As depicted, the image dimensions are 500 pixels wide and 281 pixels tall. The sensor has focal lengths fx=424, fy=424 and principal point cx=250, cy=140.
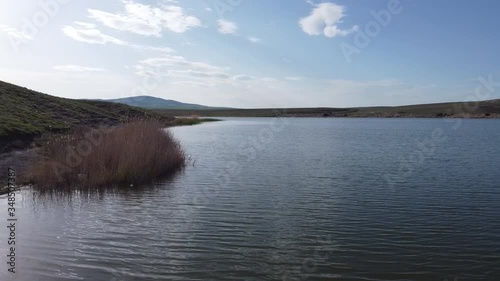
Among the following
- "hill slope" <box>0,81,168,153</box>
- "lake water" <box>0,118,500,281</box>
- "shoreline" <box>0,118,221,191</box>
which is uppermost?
"hill slope" <box>0,81,168,153</box>

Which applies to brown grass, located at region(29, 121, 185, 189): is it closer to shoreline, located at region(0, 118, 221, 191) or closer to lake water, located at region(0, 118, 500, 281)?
shoreline, located at region(0, 118, 221, 191)

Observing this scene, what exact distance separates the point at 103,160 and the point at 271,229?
9478 millimetres

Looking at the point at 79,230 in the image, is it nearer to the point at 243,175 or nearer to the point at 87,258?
the point at 87,258

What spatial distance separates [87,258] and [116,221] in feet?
10.1

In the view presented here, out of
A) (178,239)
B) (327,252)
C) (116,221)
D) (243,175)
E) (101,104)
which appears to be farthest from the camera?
(101,104)

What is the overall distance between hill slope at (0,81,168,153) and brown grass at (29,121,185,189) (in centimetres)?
447

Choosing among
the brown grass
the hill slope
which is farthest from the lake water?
the hill slope

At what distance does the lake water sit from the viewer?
9.00 m

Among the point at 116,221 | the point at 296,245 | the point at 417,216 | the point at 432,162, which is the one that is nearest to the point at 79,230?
the point at 116,221

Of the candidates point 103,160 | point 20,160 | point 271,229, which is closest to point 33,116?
point 20,160

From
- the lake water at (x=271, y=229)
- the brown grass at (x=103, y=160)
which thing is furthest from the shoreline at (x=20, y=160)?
the lake water at (x=271, y=229)

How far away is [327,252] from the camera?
10055 millimetres

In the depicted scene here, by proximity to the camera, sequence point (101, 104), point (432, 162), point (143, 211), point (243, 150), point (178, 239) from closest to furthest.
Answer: point (178, 239) < point (143, 211) < point (432, 162) < point (243, 150) < point (101, 104)

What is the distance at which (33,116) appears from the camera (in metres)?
33.6
